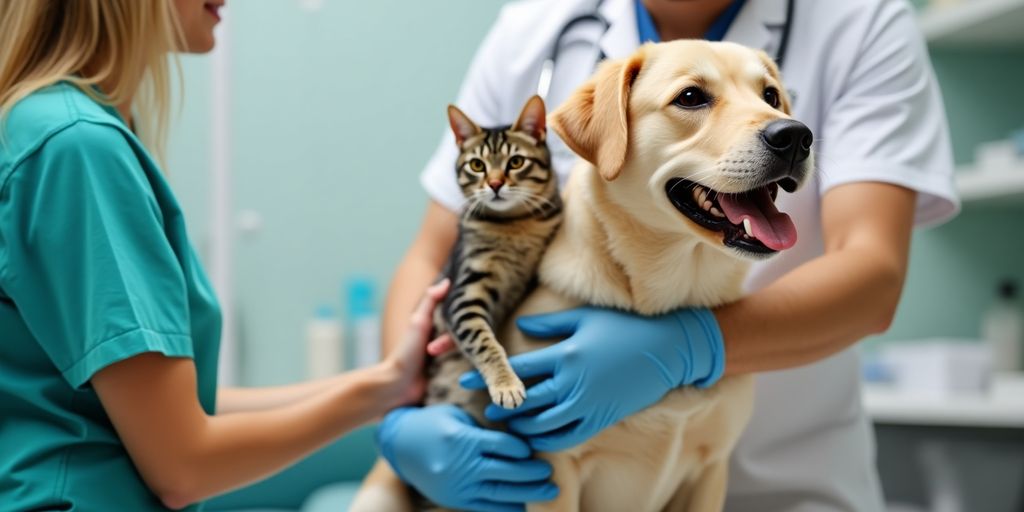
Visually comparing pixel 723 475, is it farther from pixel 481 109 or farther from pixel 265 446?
pixel 481 109

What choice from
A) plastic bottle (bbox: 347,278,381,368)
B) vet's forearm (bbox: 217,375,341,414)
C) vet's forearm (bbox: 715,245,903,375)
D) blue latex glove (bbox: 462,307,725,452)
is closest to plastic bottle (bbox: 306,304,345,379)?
plastic bottle (bbox: 347,278,381,368)

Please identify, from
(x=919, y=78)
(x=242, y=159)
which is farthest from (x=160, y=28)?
(x=242, y=159)

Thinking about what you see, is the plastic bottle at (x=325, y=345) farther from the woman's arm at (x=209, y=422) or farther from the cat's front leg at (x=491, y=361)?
the cat's front leg at (x=491, y=361)

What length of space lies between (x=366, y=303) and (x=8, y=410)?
1707 mm

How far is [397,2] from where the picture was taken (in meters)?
2.60

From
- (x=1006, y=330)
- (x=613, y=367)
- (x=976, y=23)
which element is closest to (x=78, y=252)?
(x=613, y=367)

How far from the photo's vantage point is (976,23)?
2463mm

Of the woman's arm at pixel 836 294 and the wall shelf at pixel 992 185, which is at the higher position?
the woman's arm at pixel 836 294

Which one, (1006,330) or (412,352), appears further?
(1006,330)

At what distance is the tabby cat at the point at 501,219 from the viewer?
3.40 feet

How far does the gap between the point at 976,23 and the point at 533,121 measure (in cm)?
195

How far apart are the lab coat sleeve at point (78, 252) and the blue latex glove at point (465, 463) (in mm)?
340

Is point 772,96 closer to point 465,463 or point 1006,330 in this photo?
point 465,463

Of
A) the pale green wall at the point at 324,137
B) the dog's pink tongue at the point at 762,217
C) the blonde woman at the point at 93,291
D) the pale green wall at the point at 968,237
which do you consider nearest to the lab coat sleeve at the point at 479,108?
the blonde woman at the point at 93,291
